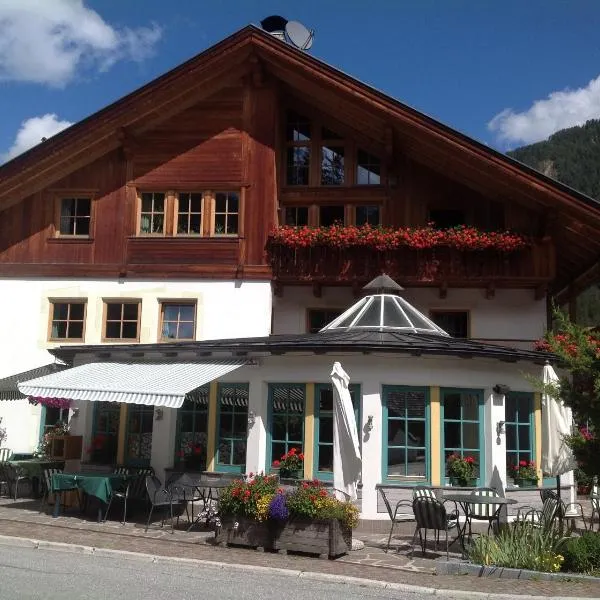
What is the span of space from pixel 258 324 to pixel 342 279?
2.43 m

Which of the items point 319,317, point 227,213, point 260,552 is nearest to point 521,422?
point 260,552

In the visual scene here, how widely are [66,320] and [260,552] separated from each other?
37.2 ft

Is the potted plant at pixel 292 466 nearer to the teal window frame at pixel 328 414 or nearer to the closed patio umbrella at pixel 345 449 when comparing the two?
the teal window frame at pixel 328 414

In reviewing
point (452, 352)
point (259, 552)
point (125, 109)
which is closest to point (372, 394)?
point (452, 352)

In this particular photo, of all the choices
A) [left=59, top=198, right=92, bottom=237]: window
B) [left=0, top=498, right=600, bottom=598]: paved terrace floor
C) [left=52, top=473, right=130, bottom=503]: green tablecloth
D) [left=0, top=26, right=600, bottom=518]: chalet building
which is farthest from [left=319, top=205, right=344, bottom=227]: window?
[left=52, top=473, right=130, bottom=503]: green tablecloth

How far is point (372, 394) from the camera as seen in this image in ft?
43.1

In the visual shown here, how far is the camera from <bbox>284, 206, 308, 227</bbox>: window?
21.0m

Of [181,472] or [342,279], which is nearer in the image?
[181,472]

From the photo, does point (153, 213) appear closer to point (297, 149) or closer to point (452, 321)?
point (297, 149)

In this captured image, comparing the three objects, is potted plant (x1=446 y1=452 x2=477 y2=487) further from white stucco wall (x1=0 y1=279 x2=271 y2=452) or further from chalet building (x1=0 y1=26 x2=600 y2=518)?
white stucco wall (x1=0 y1=279 x2=271 y2=452)

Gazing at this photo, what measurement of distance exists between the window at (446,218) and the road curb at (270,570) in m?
13.0

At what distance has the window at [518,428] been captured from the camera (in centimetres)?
1373

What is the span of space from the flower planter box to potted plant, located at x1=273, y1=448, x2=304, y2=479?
2.36 metres

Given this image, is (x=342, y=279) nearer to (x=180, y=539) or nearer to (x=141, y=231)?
(x=141, y=231)
